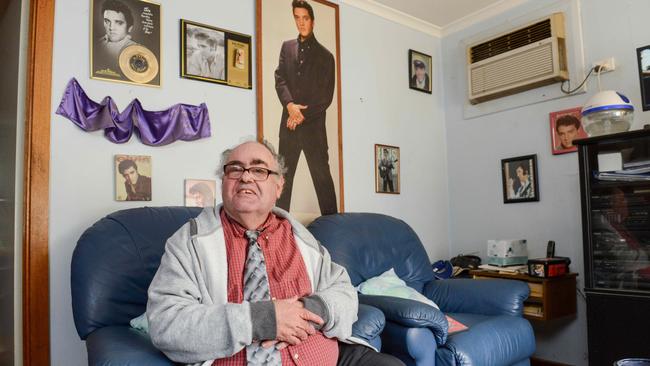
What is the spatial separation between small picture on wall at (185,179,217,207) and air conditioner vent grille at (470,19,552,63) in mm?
2137

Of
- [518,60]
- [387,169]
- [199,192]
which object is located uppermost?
[518,60]

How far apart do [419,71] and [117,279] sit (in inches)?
105

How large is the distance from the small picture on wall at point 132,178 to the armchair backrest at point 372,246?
874 mm

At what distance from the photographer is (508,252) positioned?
2.96 m

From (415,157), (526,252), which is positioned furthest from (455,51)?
Result: (526,252)

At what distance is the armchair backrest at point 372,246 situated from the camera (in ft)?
7.98

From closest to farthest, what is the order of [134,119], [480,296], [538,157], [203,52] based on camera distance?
1. [134,119]
2. [480,296]
3. [203,52]
4. [538,157]

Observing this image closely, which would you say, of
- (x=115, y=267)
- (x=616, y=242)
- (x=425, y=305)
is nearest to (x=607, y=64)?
(x=616, y=242)

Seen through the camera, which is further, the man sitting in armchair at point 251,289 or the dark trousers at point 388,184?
the dark trousers at point 388,184

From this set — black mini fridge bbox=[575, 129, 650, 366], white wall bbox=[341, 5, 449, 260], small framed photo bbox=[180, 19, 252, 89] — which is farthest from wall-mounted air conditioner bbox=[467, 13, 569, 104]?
small framed photo bbox=[180, 19, 252, 89]

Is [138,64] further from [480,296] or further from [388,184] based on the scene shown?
[480,296]

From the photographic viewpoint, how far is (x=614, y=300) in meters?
2.26

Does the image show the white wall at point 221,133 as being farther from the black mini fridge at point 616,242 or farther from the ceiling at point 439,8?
the black mini fridge at point 616,242

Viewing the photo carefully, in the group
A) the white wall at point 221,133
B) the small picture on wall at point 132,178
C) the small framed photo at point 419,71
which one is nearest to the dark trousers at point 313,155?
the white wall at point 221,133
